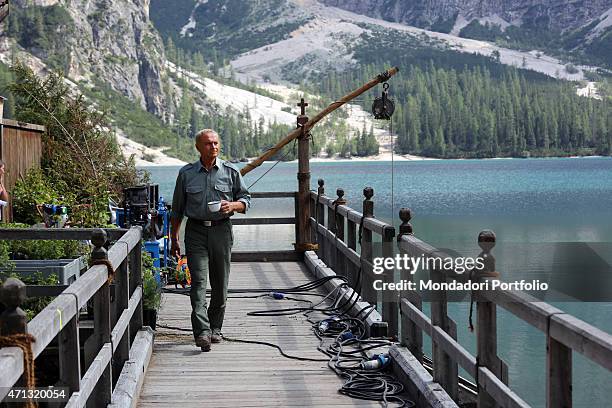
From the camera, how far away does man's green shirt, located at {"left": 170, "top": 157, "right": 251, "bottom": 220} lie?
309 inches

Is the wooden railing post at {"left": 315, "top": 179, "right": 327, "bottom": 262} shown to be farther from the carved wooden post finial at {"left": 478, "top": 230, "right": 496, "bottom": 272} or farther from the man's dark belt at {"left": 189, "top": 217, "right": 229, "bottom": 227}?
the carved wooden post finial at {"left": 478, "top": 230, "right": 496, "bottom": 272}

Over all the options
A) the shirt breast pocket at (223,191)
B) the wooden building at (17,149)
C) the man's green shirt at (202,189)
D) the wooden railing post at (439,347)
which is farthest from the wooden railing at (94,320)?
the wooden building at (17,149)

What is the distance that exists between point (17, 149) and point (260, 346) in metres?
8.53

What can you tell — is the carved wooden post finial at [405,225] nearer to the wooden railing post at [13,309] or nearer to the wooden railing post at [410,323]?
the wooden railing post at [410,323]

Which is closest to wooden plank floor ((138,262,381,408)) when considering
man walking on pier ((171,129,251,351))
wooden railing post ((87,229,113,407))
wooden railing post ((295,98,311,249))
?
man walking on pier ((171,129,251,351))

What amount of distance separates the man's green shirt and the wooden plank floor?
120cm

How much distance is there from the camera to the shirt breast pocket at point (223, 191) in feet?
25.7

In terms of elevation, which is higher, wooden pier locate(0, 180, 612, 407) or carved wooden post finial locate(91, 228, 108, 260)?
carved wooden post finial locate(91, 228, 108, 260)

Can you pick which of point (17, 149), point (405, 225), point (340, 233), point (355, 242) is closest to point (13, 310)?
point (405, 225)

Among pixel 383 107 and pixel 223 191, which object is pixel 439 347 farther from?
pixel 383 107

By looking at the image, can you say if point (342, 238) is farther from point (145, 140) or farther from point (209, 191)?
point (145, 140)

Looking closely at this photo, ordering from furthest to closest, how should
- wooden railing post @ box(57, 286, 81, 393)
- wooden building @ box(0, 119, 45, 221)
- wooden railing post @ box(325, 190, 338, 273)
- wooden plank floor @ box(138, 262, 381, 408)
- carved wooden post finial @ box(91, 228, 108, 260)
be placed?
wooden building @ box(0, 119, 45, 221) → wooden railing post @ box(325, 190, 338, 273) → wooden plank floor @ box(138, 262, 381, 408) → carved wooden post finial @ box(91, 228, 108, 260) → wooden railing post @ box(57, 286, 81, 393)

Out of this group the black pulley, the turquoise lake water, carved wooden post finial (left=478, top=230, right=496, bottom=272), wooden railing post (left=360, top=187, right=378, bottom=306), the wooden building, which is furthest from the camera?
the turquoise lake water

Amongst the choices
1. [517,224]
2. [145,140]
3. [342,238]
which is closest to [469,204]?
[517,224]
